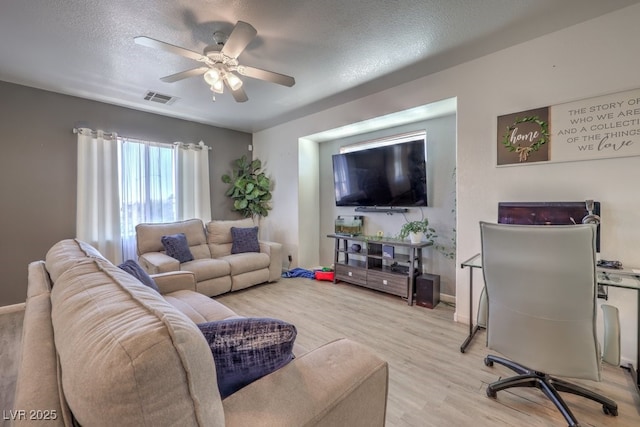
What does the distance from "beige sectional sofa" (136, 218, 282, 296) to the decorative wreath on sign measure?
3.04 m

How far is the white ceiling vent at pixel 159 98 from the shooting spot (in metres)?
3.41

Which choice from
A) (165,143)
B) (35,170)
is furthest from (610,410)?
(35,170)

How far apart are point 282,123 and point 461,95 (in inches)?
114

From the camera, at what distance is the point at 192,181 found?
4.43m

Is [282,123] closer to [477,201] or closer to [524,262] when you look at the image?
[477,201]

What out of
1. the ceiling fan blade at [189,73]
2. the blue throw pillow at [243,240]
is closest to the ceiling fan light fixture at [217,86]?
the ceiling fan blade at [189,73]

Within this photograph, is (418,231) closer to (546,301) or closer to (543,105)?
(543,105)

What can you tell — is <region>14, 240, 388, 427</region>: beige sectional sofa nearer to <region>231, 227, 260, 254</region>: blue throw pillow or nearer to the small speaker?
the small speaker

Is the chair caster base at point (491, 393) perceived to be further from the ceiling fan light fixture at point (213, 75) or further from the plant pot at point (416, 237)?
the ceiling fan light fixture at point (213, 75)

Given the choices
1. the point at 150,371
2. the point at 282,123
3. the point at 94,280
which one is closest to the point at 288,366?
the point at 150,371

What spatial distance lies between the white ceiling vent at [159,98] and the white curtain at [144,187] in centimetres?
70

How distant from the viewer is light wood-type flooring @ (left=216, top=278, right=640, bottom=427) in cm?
155

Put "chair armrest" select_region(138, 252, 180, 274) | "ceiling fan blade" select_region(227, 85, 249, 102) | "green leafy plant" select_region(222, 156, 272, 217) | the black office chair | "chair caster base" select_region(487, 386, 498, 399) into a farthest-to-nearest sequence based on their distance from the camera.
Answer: "green leafy plant" select_region(222, 156, 272, 217) → "chair armrest" select_region(138, 252, 180, 274) → "ceiling fan blade" select_region(227, 85, 249, 102) → "chair caster base" select_region(487, 386, 498, 399) → the black office chair

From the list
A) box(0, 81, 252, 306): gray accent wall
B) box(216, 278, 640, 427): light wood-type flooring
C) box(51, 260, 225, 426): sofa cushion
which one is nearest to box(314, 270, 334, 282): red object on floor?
box(216, 278, 640, 427): light wood-type flooring
